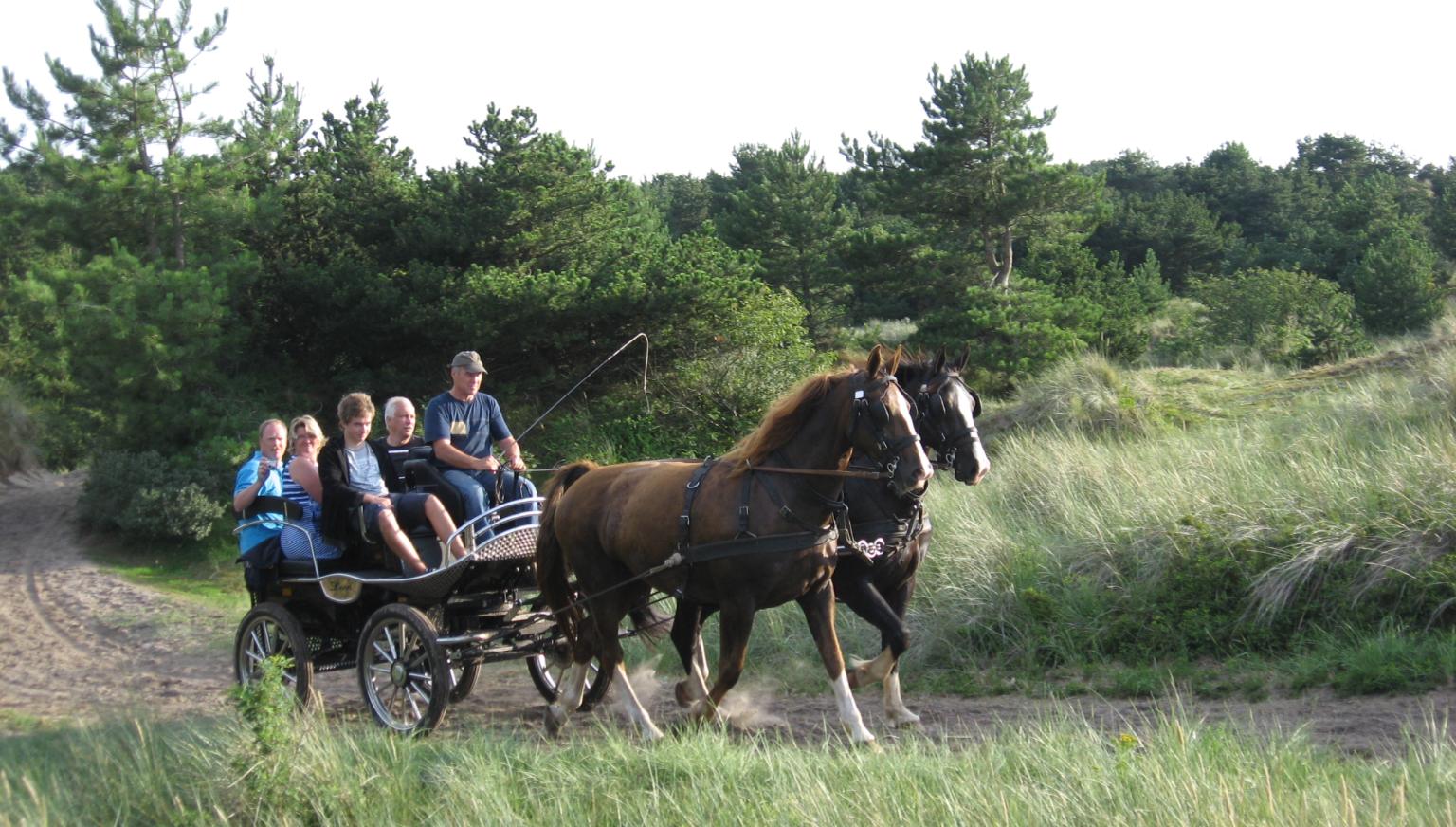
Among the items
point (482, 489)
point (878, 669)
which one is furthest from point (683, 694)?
point (482, 489)

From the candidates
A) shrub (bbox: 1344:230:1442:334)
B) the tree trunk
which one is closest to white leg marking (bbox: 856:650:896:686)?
the tree trunk

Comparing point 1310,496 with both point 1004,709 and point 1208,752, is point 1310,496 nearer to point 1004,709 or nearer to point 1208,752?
point 1004,709

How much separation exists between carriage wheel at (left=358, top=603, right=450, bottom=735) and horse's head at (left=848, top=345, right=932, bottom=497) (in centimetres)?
276

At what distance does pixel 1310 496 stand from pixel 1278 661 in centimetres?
154

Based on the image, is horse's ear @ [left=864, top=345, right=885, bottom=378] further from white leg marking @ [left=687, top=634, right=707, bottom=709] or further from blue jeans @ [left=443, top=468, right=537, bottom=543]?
blue jeans @ [left=443, top=468, right=537, bottom=543]

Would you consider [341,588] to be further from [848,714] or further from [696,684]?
[848,714]

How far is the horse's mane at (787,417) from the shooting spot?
6.68 metres

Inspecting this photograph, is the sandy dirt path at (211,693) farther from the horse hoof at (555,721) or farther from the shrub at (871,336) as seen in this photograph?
the shrub at (871,336)

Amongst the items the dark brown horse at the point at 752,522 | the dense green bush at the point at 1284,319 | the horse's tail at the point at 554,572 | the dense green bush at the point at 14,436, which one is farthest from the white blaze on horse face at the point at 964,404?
the dense green bush at the point at 14,436

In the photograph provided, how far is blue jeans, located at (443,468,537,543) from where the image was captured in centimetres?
798

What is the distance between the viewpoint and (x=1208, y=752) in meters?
4.83

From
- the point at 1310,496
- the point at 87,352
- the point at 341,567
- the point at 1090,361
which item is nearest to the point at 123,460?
the point at 87,352

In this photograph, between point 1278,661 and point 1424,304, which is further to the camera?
point 1424,304

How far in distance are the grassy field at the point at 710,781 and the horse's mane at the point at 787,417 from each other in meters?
1.55
